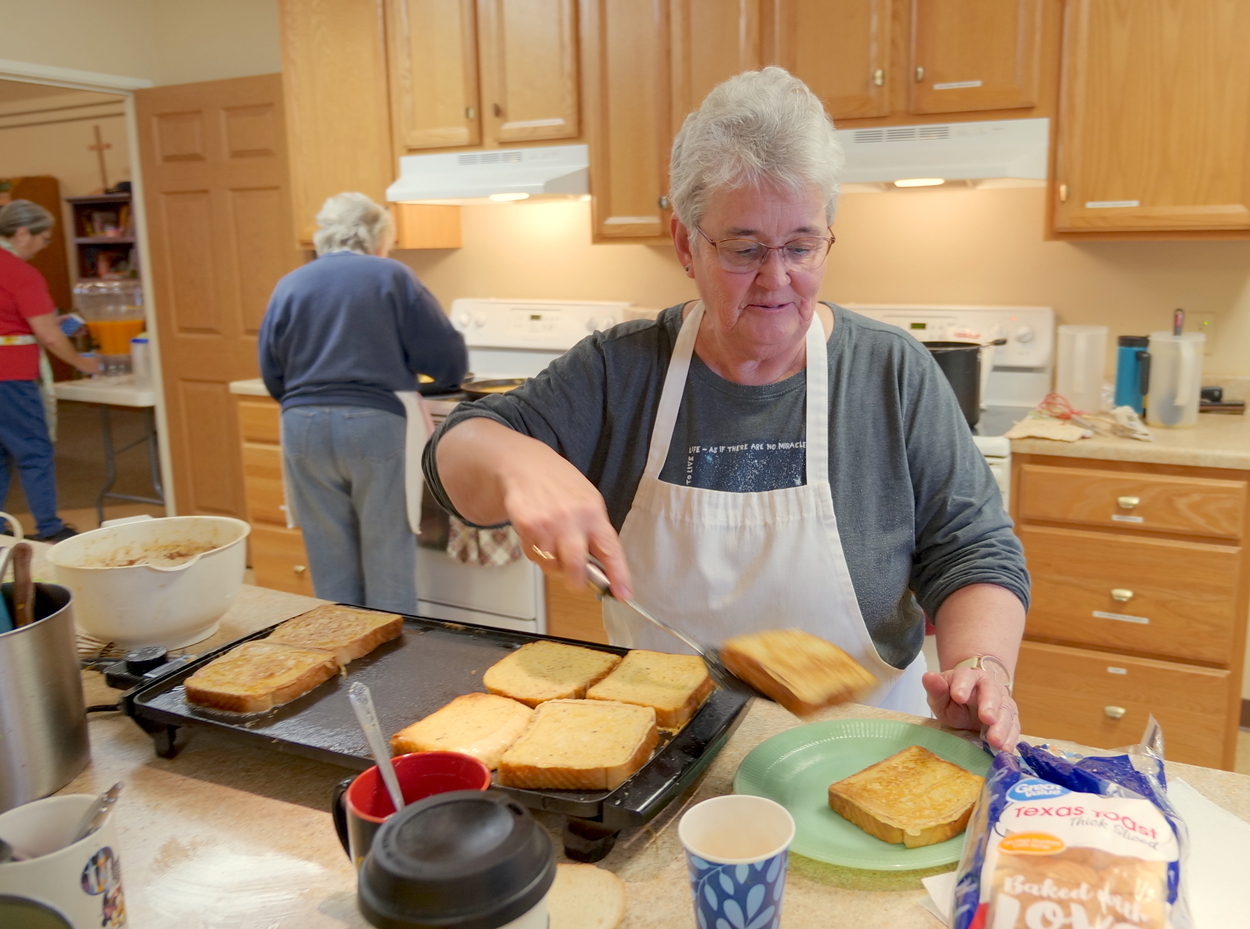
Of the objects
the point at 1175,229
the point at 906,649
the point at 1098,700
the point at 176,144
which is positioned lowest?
the point at 1098,700

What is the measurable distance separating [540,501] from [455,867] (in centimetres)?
54

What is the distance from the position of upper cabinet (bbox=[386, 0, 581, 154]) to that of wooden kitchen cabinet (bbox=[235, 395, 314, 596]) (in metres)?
1.10

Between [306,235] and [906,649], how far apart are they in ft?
9.85

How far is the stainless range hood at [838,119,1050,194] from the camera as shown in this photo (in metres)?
2.54

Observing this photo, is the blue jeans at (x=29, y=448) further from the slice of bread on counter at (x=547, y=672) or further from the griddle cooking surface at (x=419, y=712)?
the slice of bread on counter at (x=547, y=672)

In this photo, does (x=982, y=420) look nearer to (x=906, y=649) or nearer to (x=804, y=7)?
(x=804, y=7)

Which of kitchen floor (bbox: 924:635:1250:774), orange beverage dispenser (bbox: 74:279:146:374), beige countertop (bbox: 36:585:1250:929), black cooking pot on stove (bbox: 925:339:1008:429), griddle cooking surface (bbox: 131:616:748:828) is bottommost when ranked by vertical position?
kitchen floor (bbox: 924:635:1250:774)

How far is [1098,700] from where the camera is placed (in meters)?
2.48

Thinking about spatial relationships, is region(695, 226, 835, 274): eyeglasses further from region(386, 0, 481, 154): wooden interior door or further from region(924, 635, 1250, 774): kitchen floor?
region(386, 0, 481, 154): wooden interior door

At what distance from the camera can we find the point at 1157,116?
2424 millimetres

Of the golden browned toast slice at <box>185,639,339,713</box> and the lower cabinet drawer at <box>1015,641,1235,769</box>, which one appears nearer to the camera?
the golden browned toast slice at <box>185,639,339,713</box>

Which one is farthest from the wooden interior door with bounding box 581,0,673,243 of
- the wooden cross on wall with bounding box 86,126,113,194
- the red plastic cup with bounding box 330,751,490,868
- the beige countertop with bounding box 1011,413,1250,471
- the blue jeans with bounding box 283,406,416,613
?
the wooden cross on wall with bounding box 86,126,113,194

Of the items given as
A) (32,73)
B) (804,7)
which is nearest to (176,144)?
(32,73)

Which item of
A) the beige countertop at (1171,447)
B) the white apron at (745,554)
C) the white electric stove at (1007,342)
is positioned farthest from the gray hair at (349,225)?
the beige countertop at (1171,447)
